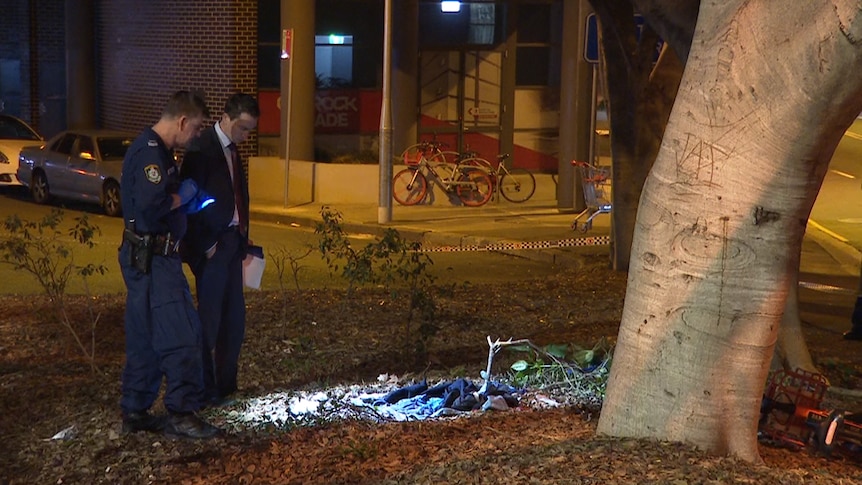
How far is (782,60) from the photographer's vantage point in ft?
15.8

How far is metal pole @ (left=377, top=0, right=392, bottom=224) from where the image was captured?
16.7m

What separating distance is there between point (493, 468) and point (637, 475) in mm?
610

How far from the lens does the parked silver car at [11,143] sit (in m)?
21.0

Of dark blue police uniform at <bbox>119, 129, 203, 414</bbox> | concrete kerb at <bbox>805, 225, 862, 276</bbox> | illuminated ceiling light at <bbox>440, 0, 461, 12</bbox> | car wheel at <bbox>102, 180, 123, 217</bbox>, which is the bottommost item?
concrete kerb at <bbox>805, 225, 862, 276</bbox>

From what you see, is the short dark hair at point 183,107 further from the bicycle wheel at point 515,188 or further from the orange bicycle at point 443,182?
the bicycle wheel at point 515,188

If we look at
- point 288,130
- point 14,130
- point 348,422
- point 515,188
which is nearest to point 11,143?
point 14,130

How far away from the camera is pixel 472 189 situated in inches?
776

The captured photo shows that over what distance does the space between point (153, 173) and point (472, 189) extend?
540 inches

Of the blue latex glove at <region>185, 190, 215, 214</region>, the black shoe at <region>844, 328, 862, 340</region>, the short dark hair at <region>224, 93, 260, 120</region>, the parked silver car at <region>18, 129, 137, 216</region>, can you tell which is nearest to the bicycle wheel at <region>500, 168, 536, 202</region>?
the parked silver car at <region>18, 129, 137, 216</region>

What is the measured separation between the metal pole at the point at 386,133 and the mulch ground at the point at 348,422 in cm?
672

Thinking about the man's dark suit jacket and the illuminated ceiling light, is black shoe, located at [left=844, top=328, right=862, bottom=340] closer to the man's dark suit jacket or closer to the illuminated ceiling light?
the man's dark suit jacket

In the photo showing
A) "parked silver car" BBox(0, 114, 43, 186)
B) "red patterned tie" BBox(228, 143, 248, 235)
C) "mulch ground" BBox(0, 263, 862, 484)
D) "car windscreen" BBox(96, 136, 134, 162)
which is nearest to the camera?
"mulch ground" BBox(0, 263, 862, 484)

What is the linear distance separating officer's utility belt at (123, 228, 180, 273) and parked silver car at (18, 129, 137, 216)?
12253 millimetres

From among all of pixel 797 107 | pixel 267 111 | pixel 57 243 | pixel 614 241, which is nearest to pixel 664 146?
pixel 797 107
